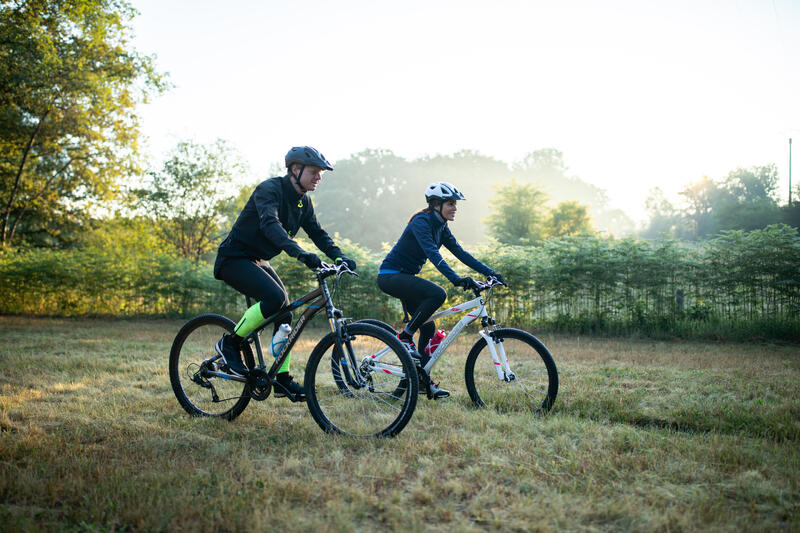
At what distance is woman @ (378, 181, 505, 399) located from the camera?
4.63 m

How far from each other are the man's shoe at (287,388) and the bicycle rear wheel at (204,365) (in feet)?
1.06

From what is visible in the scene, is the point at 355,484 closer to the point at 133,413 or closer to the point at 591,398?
the point at 133,413

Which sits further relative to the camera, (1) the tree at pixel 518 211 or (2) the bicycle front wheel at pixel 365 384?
(1) the tree at pixel 518 211

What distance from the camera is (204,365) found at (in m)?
4.23

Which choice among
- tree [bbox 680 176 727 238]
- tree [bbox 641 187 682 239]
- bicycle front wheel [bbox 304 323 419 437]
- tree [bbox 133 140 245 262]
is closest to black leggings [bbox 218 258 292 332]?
bicycle front wheel [bbox 304 323 419 437]

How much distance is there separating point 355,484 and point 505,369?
6.79ft

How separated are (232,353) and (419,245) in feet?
6.83

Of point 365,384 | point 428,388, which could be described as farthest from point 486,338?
point 365,384

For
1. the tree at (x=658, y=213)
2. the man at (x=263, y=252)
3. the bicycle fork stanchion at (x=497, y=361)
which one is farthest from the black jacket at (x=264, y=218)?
the tree at (x=658, y=213)

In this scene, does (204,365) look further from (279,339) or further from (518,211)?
(518,211)

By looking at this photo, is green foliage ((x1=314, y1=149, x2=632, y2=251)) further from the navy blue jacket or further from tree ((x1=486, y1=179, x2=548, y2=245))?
the navy blue jacket

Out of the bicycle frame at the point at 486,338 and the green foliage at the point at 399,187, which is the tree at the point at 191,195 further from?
the green foliage at the point at 399,187

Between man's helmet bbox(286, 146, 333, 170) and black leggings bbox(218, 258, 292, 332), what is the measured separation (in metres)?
0.94

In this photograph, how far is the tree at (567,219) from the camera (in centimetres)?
3152
